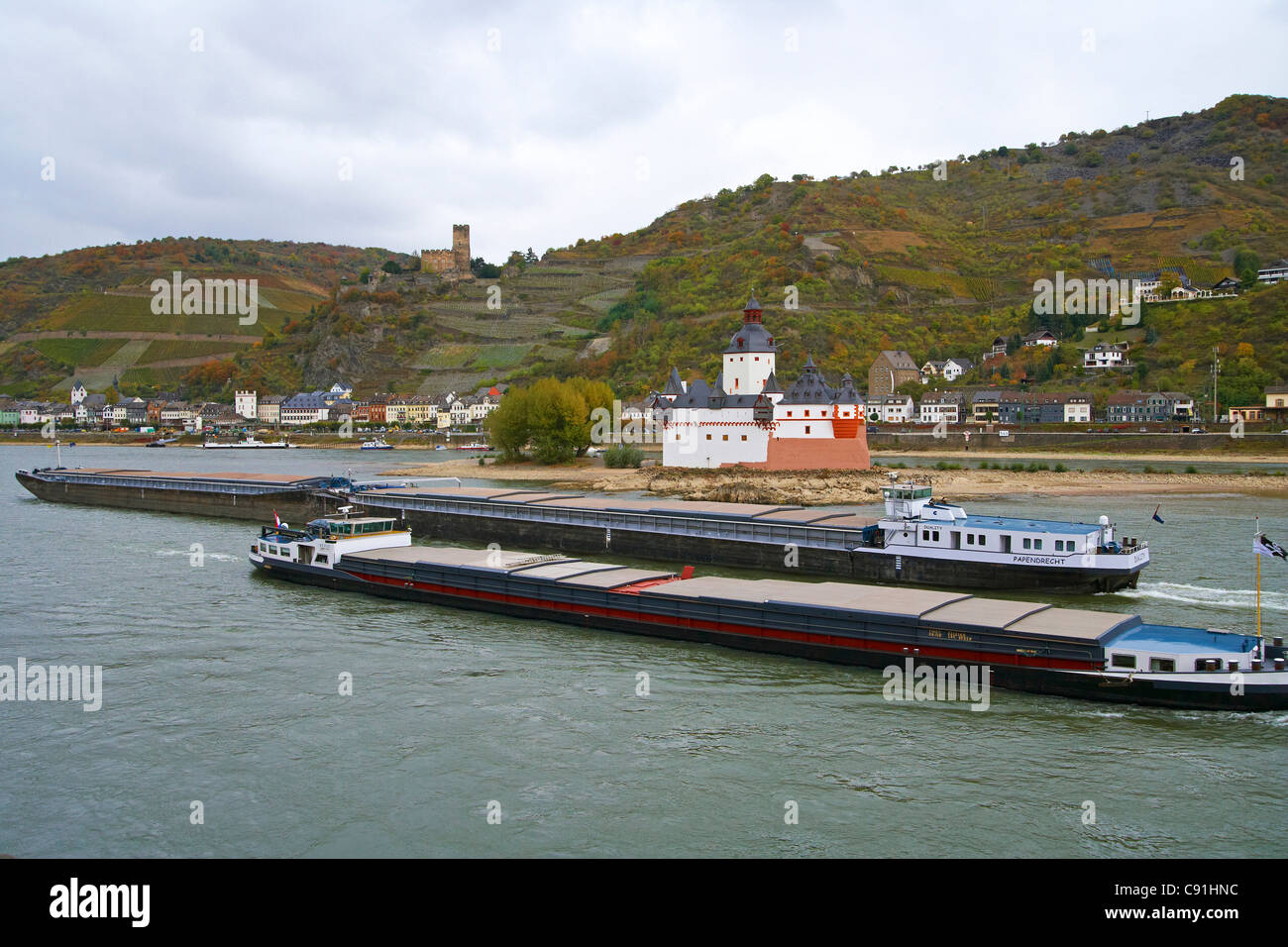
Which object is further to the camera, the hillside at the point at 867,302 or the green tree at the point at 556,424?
the hillside at the point at 867,302

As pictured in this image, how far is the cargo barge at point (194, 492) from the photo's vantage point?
2068 inches

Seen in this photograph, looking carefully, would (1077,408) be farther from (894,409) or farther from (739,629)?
(739,629)

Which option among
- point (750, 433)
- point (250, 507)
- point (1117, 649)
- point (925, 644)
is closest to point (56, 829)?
point (925, 644)

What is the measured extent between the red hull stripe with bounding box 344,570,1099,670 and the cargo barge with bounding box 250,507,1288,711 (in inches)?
1.2

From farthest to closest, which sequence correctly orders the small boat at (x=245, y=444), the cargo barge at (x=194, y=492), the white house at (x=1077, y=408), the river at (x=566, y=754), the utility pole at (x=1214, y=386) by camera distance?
the small boat at (x=245, y=444)
the white house at (x=1077, y=408)
the utility pole at (x=1214, y=386)
the cargo barge at (x=194, y=492)
the river at (x=566, y=754)

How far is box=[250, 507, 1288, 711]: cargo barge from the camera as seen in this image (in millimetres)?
18922

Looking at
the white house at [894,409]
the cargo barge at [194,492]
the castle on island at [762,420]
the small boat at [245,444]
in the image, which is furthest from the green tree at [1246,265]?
the small boat at [245,444]

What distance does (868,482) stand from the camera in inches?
2421

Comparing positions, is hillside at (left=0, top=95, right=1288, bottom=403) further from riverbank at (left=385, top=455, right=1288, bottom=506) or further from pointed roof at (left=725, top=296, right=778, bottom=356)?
riverbank at (left=385, top=455, right=1288, bottom=506)

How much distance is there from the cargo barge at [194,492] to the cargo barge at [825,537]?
4934 millimetres

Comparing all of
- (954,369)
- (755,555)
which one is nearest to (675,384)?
(755,555)

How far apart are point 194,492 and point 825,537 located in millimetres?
41821

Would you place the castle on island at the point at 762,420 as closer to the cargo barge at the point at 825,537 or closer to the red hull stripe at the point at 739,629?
the cargo barge at the point at 825,537

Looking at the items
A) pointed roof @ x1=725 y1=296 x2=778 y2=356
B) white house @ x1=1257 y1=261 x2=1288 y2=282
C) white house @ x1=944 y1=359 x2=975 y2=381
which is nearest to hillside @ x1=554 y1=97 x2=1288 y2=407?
white house @ x1=944 y1=359 x2=975 y2=381
